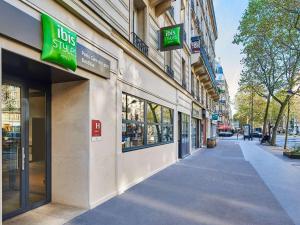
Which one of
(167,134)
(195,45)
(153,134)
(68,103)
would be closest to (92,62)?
(68,103)

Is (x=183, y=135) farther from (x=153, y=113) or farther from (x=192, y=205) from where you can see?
(x=192, y=205)

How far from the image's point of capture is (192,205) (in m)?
6.17

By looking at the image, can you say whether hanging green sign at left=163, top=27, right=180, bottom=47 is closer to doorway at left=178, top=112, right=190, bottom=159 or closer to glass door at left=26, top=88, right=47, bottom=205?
doorway at left=178, top=112, right=190, bottom=159

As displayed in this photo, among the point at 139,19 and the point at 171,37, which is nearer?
the point at 139,19

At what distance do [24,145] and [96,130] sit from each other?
4.77 feet

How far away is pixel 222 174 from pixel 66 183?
6.28m

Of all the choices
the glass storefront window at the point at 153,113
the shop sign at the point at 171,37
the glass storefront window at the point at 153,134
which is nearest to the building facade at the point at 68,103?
the glass storefront window at the point at 153,113

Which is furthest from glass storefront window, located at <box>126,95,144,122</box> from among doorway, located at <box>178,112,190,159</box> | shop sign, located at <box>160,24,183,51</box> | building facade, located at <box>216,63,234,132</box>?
building facade, located at <box>216,63,234,132</box>

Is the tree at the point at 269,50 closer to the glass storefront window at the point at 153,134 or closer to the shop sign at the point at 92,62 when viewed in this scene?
the glass storefront window at the point at 153,134

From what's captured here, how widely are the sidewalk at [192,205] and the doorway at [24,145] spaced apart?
47.7 inches

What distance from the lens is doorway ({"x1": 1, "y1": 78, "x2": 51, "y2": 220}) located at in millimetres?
5086

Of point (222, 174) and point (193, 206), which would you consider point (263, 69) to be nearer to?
point (222, 174)

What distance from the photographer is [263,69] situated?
26109 mm

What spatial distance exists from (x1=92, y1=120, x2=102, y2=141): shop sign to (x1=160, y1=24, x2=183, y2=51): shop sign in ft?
17.7
